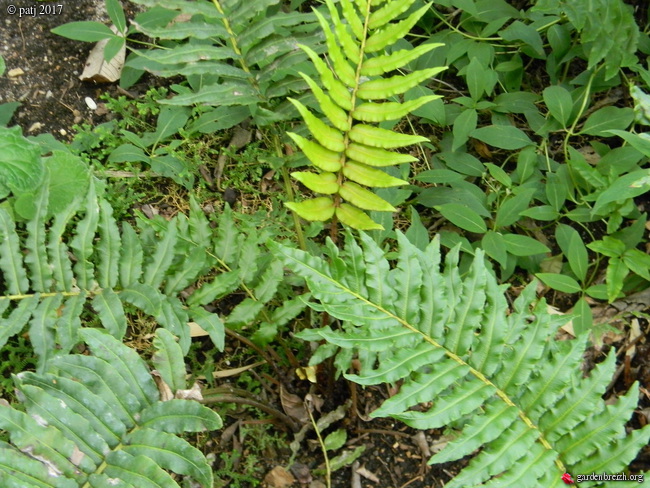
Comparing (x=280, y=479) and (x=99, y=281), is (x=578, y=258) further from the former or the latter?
(x=99, y=281)

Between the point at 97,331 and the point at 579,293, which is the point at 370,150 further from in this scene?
the point at 579,293

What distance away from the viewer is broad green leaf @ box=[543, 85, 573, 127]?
2645 mm

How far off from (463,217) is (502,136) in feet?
1.60

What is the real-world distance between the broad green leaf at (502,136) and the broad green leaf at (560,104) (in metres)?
0.15

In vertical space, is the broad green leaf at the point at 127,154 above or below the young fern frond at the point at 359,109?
below

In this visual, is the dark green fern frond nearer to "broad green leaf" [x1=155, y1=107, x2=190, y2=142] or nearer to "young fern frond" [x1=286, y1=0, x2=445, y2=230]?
"young fern frond" [x1=286, y1=0, x2=445, y2=230]

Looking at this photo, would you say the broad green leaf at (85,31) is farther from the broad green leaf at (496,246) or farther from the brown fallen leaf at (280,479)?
the brown fallen leaf at (280,479)

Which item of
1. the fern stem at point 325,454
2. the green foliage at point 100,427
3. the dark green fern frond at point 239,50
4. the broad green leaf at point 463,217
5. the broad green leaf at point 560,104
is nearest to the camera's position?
the green foliage at point 100,427

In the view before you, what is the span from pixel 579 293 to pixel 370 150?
130 centimetres

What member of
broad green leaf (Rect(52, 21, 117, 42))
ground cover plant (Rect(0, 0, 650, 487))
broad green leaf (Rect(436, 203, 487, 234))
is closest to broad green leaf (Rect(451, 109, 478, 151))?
ground cover plant (Rect(0, 0, 650, 487))

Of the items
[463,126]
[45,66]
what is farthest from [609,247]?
[45,66]

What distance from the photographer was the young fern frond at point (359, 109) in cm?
164

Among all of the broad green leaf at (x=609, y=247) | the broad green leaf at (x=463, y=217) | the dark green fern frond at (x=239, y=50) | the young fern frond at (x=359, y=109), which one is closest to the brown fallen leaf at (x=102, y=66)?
the dark green fern frond at (x=239, y=50)

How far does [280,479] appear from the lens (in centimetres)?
211
